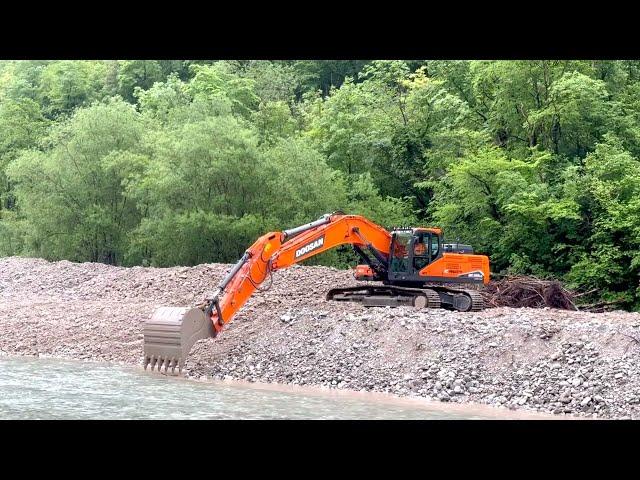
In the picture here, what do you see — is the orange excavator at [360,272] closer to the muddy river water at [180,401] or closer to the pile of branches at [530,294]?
the muddy river water at [180,401]

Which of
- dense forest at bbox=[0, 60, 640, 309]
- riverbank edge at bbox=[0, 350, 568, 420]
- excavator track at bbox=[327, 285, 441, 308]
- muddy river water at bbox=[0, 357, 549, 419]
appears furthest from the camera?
dense forest at bbox=[0, 60, 640, 309]

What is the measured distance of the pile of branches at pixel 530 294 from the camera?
876 inches

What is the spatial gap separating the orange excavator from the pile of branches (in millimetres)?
2759

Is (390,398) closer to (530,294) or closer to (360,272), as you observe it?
(360,272)

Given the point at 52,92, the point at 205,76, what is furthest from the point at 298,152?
the point at 52,92

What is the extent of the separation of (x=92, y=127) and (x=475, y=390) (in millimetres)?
28204

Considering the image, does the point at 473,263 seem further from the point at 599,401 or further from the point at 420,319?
the point at 599,401

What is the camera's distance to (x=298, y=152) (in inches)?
1420

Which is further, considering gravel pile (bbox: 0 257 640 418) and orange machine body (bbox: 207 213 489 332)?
orange machine body (bbox: 207 213 489 332)

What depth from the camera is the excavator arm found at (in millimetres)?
16672

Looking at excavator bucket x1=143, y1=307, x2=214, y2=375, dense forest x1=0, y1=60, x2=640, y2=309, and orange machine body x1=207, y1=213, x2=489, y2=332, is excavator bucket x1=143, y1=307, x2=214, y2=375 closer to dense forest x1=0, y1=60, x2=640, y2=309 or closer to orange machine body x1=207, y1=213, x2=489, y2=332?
orange machine body x1=207, y1=213, x2=489, y2=332

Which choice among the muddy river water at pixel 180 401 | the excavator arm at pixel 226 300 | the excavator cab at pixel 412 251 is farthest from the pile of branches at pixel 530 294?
the muddy river water at pixel 180 401

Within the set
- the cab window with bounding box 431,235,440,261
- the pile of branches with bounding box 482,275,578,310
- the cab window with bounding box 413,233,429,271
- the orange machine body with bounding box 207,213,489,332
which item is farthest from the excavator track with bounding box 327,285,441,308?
the pile of branches with bounding box 482,275,578,310

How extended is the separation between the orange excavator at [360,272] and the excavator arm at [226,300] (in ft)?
0.06
